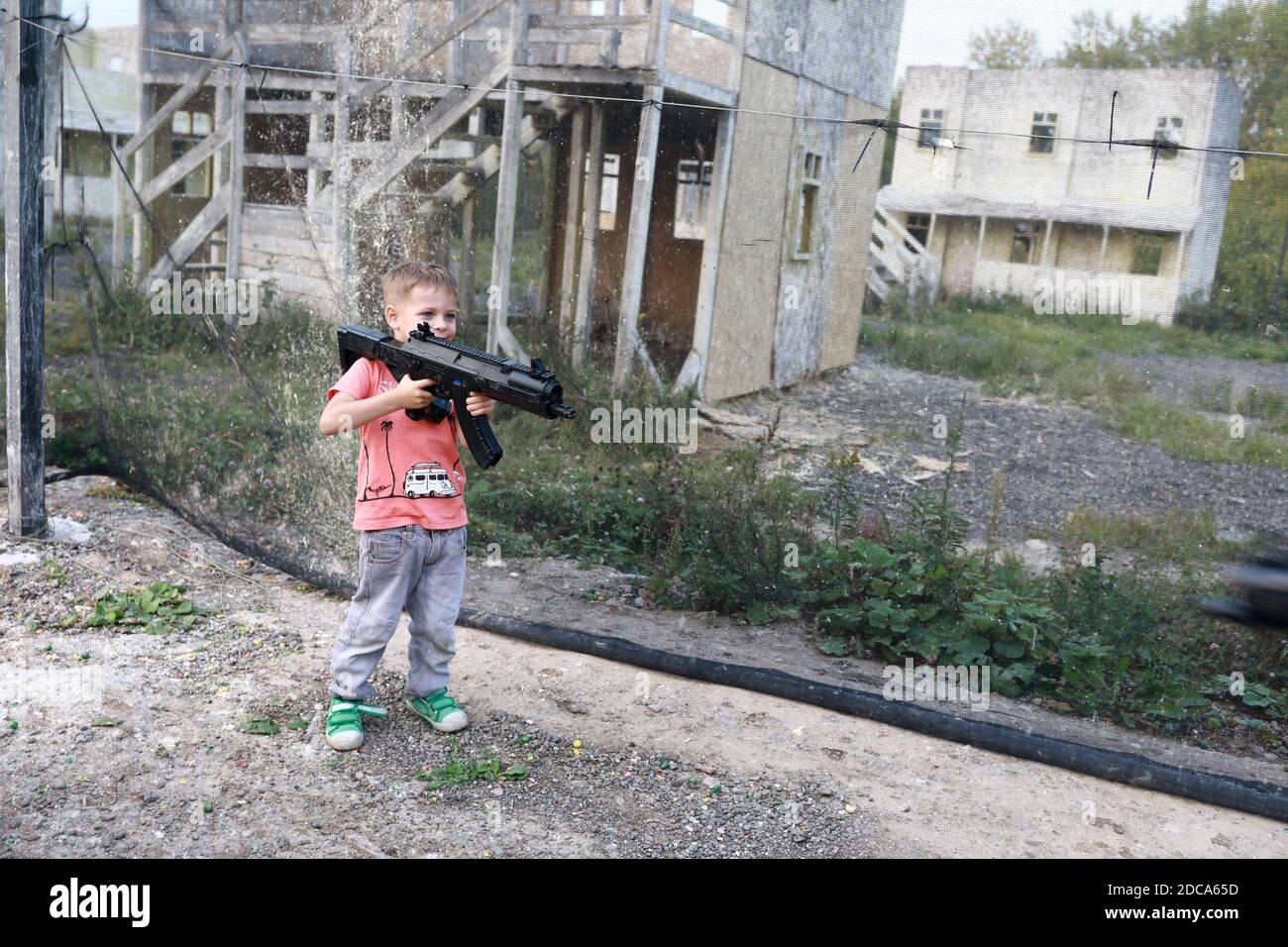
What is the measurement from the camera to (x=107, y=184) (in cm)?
762

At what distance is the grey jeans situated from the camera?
3.85m

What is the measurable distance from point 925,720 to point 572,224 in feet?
10.1

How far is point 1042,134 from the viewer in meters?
4.54

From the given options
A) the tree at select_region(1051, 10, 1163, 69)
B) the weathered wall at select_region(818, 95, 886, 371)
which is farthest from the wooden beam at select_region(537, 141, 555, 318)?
the tree at select_region(1051, 10, 1163, 69)

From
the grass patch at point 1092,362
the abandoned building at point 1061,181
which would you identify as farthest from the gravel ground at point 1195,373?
the abandoned building at point 1061,181

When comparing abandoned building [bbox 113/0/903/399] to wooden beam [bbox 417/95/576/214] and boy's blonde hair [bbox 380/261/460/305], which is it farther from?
boy's blonde hair [bbox 380/261/460/305]

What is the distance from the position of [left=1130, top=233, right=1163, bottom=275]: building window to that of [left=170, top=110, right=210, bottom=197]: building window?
531 centimetres

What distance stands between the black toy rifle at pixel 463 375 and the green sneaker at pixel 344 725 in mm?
1032

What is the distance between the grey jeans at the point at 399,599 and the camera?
385 centimetres

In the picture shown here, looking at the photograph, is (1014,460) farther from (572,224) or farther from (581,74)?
(581,74)

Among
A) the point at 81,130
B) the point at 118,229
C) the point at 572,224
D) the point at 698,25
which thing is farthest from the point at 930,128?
the point at 118,229

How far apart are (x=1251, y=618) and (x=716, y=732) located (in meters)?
2.16
